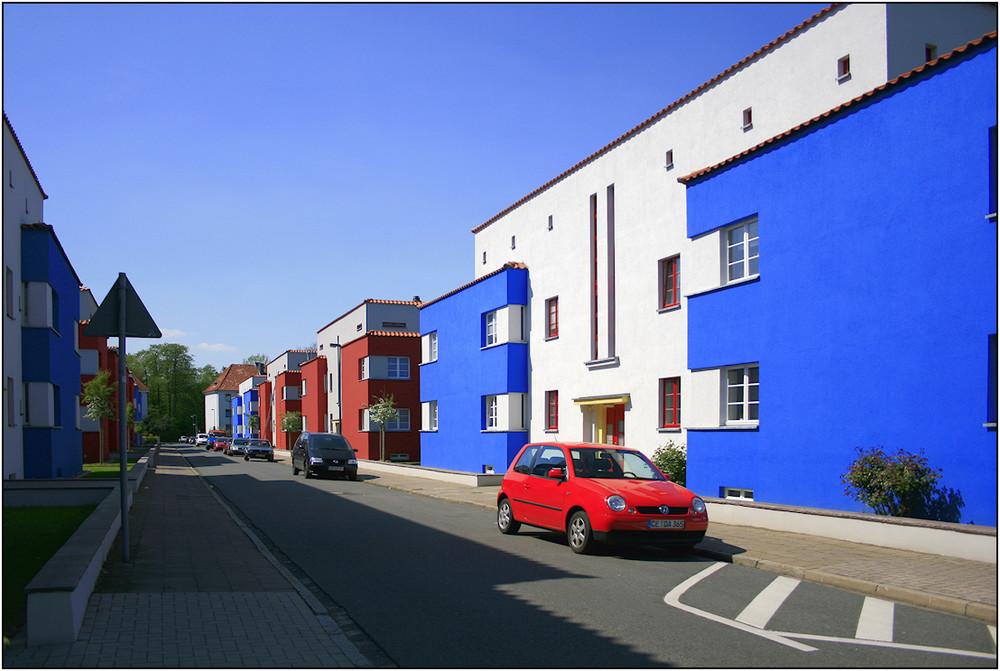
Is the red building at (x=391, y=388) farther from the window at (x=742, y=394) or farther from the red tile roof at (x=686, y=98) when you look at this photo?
the window at (x=742, y=394)

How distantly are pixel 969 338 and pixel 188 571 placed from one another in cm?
1026

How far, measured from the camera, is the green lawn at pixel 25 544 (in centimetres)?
684

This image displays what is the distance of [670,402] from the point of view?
19.6 meters

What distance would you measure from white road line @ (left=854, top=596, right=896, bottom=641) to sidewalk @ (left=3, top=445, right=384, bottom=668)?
3886 millimetres

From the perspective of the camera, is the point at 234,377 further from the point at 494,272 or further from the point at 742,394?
the point at 742,394

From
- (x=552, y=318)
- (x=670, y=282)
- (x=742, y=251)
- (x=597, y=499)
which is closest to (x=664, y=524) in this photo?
(x=597, y=499)

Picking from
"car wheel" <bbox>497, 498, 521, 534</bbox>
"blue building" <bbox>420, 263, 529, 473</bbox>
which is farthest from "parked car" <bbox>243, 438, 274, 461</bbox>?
"car wheel" <bbox>497, 498, 521, 534</bbox>

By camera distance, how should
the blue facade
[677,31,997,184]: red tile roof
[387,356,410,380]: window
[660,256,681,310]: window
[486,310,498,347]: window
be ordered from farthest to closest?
[387,356,410,380]: window → [486,310,498,347]: window → [660,256,681,310]: window → the blue facade → [677,31,997,184]: red tile roof

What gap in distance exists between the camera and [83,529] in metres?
9.56

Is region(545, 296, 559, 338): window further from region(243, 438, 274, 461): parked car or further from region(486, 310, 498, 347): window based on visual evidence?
region(243, 438, 274, 461): parked car

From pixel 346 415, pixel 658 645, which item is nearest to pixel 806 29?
pixel 658 645

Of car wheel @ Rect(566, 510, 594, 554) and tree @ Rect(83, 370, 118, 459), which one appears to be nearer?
car wheel @ Rect(566, 510, 594, 554)

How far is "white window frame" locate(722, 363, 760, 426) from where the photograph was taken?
1562cm

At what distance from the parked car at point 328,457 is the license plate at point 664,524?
20.2 m
